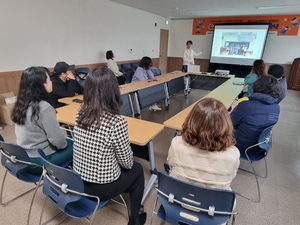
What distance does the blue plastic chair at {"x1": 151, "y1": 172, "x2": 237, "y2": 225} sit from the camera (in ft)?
3.11

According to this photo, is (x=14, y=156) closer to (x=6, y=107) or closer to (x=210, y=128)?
Result: (x=210, y=128)

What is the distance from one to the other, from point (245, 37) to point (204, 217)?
25.9 feet

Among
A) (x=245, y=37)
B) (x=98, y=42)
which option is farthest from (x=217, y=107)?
(x=245, y=37)

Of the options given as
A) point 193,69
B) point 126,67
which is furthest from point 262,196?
point 126,67

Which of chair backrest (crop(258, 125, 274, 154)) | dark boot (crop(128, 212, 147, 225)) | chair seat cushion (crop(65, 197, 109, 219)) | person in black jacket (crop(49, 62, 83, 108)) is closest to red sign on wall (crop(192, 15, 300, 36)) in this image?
chair backrest (crop(258, 125, 274, 154))

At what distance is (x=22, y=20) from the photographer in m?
3.60

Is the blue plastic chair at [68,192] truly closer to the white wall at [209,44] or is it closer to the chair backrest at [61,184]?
the chair backrest at [61,184]

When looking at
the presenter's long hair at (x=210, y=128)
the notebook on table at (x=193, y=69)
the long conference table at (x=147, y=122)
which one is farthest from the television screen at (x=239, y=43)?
the presenter's long hair at (x=210, y=128)

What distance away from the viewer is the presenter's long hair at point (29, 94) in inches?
52.7

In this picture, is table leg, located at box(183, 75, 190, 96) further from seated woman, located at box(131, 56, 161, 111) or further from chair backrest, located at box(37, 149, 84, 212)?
chair backrest, located at box(37, 149, 84, 212)

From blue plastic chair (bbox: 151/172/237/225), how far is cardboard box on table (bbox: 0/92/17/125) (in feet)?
11.1

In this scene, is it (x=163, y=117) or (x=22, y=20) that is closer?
(x=22, y=20)

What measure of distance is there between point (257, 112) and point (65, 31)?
14.4ft

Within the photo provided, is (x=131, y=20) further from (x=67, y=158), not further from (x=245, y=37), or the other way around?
(x=67, y=158)
